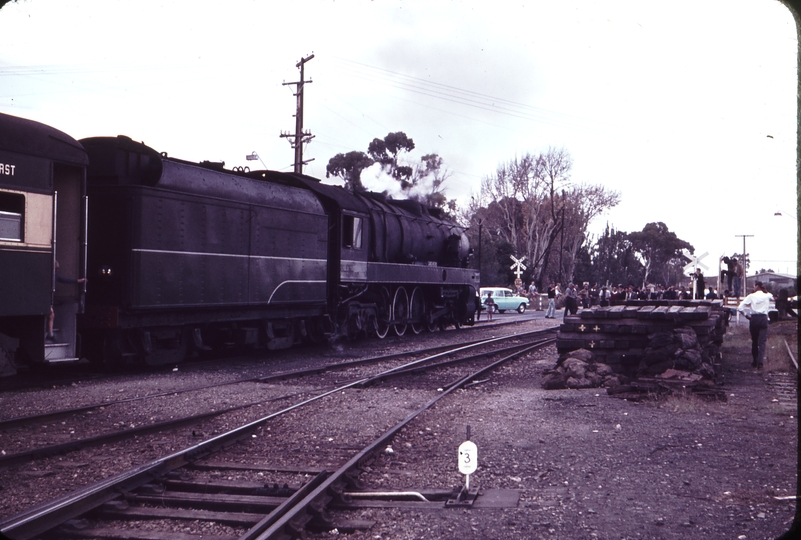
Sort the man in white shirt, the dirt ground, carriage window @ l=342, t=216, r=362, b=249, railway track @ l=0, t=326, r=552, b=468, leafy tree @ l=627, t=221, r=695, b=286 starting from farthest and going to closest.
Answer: leafy tree @ l=627, t=221, r=695, b=286
carriage window @ l=342, t=216, r=362, b=249
the man in white shirt
railway track @ l=0, t=326, r=552, b=468
the dirt ground

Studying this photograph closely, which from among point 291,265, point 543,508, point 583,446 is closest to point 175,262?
point 291,265

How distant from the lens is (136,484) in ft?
16.9

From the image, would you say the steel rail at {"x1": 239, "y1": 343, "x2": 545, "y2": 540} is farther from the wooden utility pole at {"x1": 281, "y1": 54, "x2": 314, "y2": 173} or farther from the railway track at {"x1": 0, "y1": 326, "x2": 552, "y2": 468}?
the wooden utility pole at {"x1": 281, "y1": 54, "x2": 314, "y2": 173}

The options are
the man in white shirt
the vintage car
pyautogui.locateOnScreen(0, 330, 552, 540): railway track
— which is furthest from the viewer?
the vintage car

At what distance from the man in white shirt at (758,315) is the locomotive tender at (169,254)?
8.59 meters

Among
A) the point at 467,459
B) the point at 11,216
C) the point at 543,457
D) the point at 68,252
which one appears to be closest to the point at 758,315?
the point at 543,457

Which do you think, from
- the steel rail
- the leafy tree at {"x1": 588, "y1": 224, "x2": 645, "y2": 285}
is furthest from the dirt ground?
the leafy tree at {"x1": 588, "y1": 224, "x2": 645, "y2": 285}

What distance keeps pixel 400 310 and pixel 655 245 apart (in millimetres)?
76141

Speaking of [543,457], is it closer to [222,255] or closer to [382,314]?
[222,255]

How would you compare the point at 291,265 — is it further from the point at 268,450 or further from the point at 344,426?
the point at 268,450

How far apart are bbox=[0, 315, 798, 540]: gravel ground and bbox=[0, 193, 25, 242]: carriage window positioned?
202cm

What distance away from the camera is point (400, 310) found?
68.1 feet

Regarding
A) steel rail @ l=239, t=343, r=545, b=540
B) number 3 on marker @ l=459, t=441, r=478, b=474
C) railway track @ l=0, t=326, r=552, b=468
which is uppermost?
number 3 on marker @ l=459, t=441, r=478, b=474

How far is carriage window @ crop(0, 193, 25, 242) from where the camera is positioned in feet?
28.8
